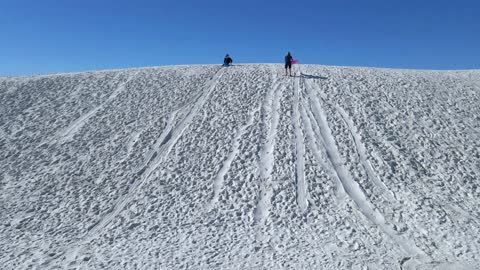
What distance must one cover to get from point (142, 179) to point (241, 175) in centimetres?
317

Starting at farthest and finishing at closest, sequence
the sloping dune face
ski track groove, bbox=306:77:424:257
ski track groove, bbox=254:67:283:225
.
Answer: ski track groove, bbox=254:67:283:225 < ski track groove, bbox=306:77:424:257 < the sloping dune face

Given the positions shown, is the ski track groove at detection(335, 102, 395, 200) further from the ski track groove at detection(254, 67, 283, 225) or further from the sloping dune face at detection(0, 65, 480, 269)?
the ski track groove at detection(254, 67, 283, 225)

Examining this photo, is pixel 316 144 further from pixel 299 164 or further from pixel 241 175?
pixel 241 175

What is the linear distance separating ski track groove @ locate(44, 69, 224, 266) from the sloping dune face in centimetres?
5

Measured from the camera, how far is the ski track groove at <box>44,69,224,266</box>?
8.00 meters

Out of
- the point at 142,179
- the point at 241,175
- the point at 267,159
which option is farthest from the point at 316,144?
the point at 142,179

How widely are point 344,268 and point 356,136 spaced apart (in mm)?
6978

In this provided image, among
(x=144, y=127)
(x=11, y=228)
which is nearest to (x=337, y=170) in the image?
(x=144, y=127)

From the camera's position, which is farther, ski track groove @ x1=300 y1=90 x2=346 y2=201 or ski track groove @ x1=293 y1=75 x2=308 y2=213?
ski track groove @ x1=300 y1=90 x2=346 y2=201

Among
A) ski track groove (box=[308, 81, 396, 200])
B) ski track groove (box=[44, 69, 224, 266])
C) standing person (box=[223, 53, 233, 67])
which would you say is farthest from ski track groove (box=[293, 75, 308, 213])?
standing person (box=[223, 53, 233, 67])

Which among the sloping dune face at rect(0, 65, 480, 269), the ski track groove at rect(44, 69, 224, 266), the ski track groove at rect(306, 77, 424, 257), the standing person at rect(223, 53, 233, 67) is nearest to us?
the sloping dune face at rect(0, 65, 480, 269)

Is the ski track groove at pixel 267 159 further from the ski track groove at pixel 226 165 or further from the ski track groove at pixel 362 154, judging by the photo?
the ski track groove at pixel 362 154

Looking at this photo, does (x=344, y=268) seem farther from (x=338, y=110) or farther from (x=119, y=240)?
(x=338, y=110)

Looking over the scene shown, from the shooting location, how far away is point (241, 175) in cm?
1085
